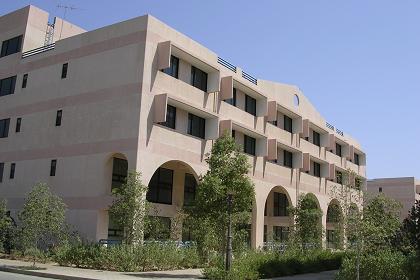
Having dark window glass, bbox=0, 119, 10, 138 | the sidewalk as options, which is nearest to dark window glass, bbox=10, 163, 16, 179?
dark window glass, bbox=0, 119, 10, 138

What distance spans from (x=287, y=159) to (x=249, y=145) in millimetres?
7372

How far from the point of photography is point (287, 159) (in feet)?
141

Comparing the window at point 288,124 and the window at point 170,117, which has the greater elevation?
the window at point 288,124

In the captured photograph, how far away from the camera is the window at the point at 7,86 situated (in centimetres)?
3441

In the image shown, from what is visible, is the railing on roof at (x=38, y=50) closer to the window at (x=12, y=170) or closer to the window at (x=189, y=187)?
the window at (x=12, y=170)

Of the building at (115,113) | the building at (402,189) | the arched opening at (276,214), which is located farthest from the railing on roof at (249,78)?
the building at (402,189)

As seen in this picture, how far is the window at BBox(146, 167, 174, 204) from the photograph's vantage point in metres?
31.4

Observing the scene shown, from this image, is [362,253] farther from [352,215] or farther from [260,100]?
[260,100]

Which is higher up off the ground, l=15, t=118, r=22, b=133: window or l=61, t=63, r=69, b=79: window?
l=61, t=63, r=69, b=79: window

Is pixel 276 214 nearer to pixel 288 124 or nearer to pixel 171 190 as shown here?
pixel 288 124

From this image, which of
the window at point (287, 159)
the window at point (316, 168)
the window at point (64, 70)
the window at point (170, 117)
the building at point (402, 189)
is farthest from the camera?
the building at point (402, 189)

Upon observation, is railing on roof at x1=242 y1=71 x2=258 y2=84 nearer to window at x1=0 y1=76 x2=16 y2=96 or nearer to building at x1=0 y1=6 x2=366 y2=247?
building at x1=0 y1=6 x2=366 y2=247

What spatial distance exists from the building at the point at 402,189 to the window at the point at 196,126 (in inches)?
2241

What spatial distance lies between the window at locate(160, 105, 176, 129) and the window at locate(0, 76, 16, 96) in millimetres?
13026
